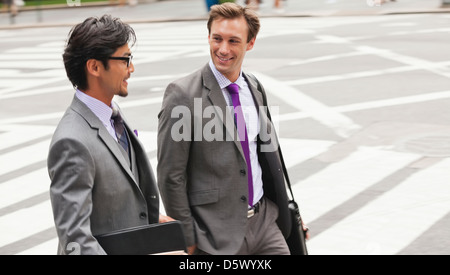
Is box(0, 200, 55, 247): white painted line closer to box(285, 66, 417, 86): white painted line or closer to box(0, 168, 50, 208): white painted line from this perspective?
box(0, 168, 50, 208): white painted line

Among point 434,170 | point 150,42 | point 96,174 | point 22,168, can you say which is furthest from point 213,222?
point 150,42

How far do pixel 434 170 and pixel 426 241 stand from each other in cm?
223

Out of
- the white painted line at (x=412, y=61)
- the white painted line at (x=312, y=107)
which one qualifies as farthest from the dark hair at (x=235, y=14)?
the white painted line at (x=412, y=61)

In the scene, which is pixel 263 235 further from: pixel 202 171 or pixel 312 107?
pixel 312 107

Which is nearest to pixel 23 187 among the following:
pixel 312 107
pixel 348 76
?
pixel 312 107

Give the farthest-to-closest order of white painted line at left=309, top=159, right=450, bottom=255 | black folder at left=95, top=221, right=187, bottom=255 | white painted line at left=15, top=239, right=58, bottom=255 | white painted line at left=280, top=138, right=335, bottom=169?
white painted line at left=280, top=138, right=335, bottom=169
white painted line at left=15, top=239, right=58, bottom=255
white painted line at left=309, top=159, right=450, bottom=255
black folder at left=95, top=221, right=187, bottom=255

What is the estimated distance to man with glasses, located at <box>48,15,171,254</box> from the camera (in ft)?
10.6

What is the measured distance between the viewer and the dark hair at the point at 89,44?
347cm

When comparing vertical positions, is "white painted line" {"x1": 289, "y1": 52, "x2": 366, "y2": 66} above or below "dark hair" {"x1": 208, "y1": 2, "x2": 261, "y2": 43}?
below

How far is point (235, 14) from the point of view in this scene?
4.34 meters

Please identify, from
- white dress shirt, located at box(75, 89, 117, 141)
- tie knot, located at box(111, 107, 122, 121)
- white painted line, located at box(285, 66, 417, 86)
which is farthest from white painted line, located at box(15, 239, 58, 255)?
white painted line, located at box(285, 66, 417, 86)

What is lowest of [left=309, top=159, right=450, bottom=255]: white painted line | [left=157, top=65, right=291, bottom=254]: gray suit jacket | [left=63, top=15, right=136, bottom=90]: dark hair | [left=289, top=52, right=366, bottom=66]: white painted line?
[left=289, top=52, right=366, bottom=66]: white painted line

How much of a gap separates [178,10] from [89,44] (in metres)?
27.9

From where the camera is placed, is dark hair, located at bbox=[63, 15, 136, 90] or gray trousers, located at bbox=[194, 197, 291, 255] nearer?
dark hair, located at bbox=[63, 15, 136, 90]
